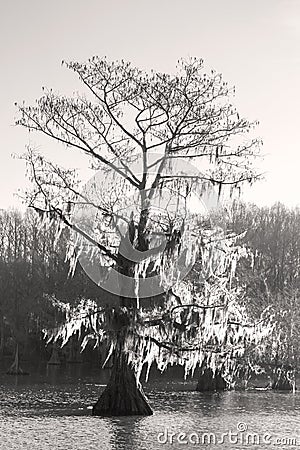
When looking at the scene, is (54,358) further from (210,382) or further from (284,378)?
(210,382)

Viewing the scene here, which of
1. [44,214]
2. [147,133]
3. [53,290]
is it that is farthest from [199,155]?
[53,290]

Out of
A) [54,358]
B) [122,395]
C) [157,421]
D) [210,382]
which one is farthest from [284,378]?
[54,358]

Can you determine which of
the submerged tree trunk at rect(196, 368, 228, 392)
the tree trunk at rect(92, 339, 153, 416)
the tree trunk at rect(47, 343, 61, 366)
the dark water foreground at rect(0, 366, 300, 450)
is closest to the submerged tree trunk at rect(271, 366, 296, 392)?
the dark water foreground at rect(0, 366, 300, 450)

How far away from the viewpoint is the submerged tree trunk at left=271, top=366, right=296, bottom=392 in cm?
3544

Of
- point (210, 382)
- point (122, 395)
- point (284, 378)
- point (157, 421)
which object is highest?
point (284, 378)

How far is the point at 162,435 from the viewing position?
1880 centimetres

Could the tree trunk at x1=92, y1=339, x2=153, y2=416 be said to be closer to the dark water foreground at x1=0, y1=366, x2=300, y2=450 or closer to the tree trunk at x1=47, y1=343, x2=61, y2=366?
the dark water foreground at x1=0, y1=366, x2=300, y2=450

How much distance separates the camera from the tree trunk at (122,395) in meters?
22.1

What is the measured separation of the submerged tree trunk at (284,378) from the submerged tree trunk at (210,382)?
3.02m

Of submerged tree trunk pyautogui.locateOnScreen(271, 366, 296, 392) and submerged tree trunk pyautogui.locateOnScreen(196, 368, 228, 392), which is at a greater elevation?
submerged tree trunk pyautogui.locateOnScreen(271, 366, 296, 392)

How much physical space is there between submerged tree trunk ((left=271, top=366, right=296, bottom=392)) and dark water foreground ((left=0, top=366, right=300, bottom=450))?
1.98m

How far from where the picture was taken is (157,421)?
21.4 meters

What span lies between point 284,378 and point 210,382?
13.1ft

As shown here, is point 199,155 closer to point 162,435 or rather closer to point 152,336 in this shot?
point 152,336
